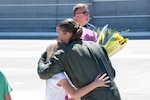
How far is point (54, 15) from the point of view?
2825 centimetres

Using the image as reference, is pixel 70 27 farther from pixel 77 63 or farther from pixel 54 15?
pixel 54 15

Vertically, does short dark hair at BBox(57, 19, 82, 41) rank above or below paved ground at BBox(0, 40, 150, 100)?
above

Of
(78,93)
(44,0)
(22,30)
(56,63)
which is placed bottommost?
(22,30)

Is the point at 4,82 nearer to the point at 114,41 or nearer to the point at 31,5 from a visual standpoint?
the point at 114,41

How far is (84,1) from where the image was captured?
28.2m

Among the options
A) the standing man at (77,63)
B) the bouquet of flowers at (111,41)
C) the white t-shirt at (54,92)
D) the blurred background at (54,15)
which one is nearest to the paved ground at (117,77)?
the bouquet of flowers at (111,41)

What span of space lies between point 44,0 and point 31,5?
3.08ft

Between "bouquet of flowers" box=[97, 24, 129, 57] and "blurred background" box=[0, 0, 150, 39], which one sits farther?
"blurred background" box=[0, 0, 150, 39]

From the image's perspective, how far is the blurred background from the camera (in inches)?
1048

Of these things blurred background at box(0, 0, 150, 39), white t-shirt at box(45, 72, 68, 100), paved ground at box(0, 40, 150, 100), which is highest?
white t-shirt at box(45, 72, 68, 100)

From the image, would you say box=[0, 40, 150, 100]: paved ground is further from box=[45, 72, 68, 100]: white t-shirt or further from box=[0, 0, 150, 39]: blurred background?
box=[0, 0, 150, 39]: blurred background

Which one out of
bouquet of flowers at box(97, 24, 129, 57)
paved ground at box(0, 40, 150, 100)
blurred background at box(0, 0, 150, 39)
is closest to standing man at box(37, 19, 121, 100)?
bouquet of flowers at box(97, 24, 129, 57)

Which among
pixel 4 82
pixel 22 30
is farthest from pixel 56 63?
pixel 22 30

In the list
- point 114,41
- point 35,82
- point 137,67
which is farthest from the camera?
point 137,67
